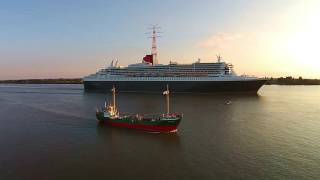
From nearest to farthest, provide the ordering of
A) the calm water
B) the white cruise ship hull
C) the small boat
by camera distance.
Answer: the calm water → the small boat → the white cruise ship hull

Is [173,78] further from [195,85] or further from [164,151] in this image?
[164,151]

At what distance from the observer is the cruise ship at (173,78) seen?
84812 mm

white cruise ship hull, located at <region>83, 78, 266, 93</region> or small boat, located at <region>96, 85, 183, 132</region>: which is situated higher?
white cruise ship hull, located at <region>83, 78, 266, 93</region>

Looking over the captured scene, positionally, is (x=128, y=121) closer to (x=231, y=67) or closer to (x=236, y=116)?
(x=236, y=116)

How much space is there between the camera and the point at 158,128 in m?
30.7

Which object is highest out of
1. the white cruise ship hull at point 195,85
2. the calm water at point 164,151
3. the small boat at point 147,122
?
the white cruise ship hull at point 195,85

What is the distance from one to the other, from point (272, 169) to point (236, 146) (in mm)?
5529

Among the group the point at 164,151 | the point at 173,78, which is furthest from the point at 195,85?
the point at 164,151

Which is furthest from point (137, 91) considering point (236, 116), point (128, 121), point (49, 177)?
point (49, 177)

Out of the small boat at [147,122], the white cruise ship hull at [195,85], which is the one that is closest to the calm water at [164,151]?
the small boat at [147,122]

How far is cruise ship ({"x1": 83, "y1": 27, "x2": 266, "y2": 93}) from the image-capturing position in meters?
84.8

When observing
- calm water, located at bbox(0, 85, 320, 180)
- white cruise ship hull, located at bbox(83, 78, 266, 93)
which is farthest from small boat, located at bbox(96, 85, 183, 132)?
white cruise ship hull, located at bbox(83, 78, 266, 93)

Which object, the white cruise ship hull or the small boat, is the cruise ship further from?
the small boat

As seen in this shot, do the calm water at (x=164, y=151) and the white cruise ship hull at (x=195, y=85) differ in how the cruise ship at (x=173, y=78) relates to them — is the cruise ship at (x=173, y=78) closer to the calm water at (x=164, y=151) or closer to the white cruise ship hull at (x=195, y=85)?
the white cruise ship hull at (x=195, y=85)
